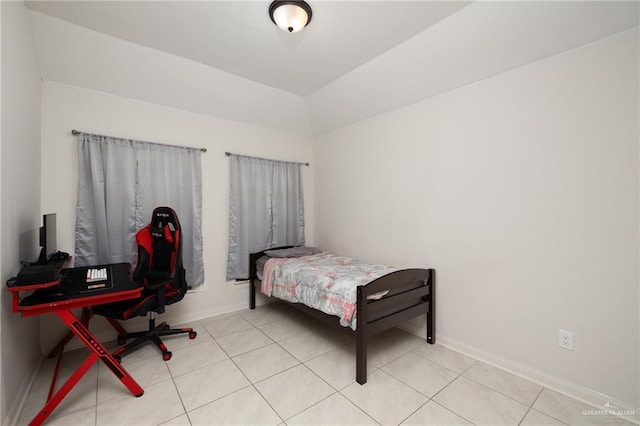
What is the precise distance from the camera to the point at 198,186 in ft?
10.4

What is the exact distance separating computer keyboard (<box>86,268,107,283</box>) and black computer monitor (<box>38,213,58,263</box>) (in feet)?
0.86

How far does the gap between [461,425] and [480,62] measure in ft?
8.55

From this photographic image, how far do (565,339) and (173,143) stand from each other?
3921 millimetres

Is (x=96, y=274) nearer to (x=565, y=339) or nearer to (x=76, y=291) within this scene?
(x=76, y=291)

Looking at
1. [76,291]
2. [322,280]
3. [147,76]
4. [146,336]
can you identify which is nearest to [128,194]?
[147,76]

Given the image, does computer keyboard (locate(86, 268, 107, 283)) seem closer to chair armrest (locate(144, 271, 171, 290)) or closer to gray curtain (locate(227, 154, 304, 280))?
chair armrest (locate(144, 271, 171, 290))

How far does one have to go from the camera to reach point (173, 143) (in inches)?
120

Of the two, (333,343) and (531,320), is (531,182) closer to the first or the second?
(531,320)

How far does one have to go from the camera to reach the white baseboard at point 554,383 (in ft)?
5.56

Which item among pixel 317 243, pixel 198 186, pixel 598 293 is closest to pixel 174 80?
pixel 198 186

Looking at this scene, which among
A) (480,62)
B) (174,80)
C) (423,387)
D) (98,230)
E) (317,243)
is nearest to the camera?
(423,387)

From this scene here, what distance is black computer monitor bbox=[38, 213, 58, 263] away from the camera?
5.71 feet

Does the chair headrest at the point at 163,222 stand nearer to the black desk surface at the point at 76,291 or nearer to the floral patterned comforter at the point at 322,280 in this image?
the black desk surface at the point at 76,291

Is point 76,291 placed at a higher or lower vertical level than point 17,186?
lower
